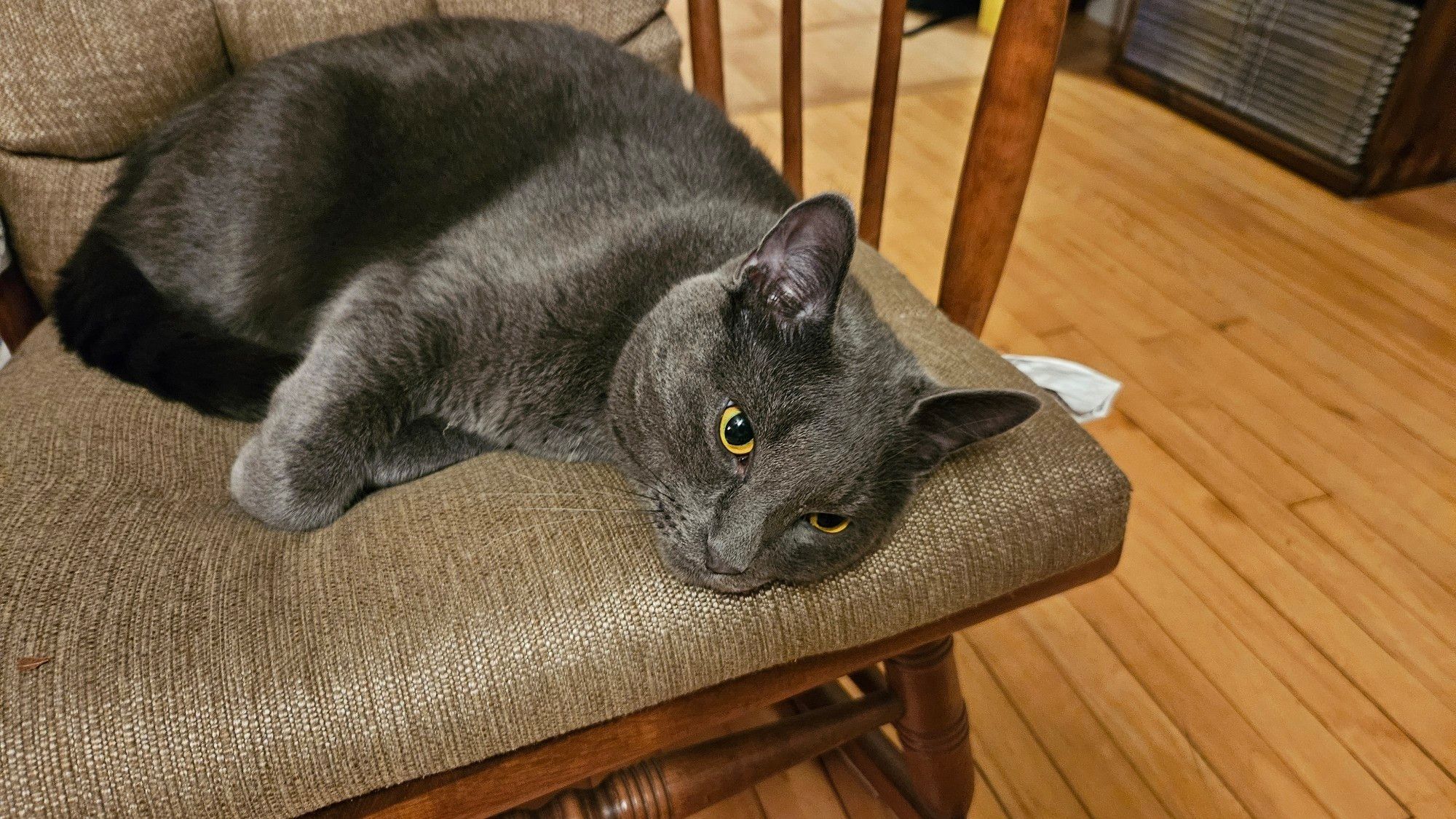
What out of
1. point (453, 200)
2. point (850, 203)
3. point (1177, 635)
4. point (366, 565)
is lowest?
point (1177, 635)

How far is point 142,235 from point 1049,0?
992 millimetres

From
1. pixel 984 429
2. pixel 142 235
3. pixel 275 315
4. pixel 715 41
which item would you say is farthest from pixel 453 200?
pixel 984 429

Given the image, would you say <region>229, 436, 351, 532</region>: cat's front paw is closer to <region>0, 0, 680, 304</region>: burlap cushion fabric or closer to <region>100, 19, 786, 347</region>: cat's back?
<region>100, 19, 786, 347</region>: cat's back

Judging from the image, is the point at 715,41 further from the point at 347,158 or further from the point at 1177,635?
the point at 1177,635

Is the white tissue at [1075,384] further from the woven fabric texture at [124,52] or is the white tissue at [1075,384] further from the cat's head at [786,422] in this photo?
the woven fabric texture at [124,52]

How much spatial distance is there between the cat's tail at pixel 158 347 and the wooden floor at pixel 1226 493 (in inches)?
31.3

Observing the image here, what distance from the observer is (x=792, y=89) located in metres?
1.18

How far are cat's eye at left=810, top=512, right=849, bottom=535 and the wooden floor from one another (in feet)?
2.07

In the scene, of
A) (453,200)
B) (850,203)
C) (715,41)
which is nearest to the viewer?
(850,203)

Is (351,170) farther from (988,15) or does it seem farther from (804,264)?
(988,15)

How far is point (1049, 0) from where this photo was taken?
2.61 ft

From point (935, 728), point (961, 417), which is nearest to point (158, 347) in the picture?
point (961, 417)

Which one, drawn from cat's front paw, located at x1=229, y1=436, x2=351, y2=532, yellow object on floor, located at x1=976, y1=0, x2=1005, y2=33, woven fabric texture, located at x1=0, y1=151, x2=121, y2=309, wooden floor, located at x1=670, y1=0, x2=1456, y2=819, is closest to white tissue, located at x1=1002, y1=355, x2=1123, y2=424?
wooden floor, located at x1=670, y1=0, x2=1456, y2=819

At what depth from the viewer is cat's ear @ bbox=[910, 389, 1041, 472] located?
2.27 feet
